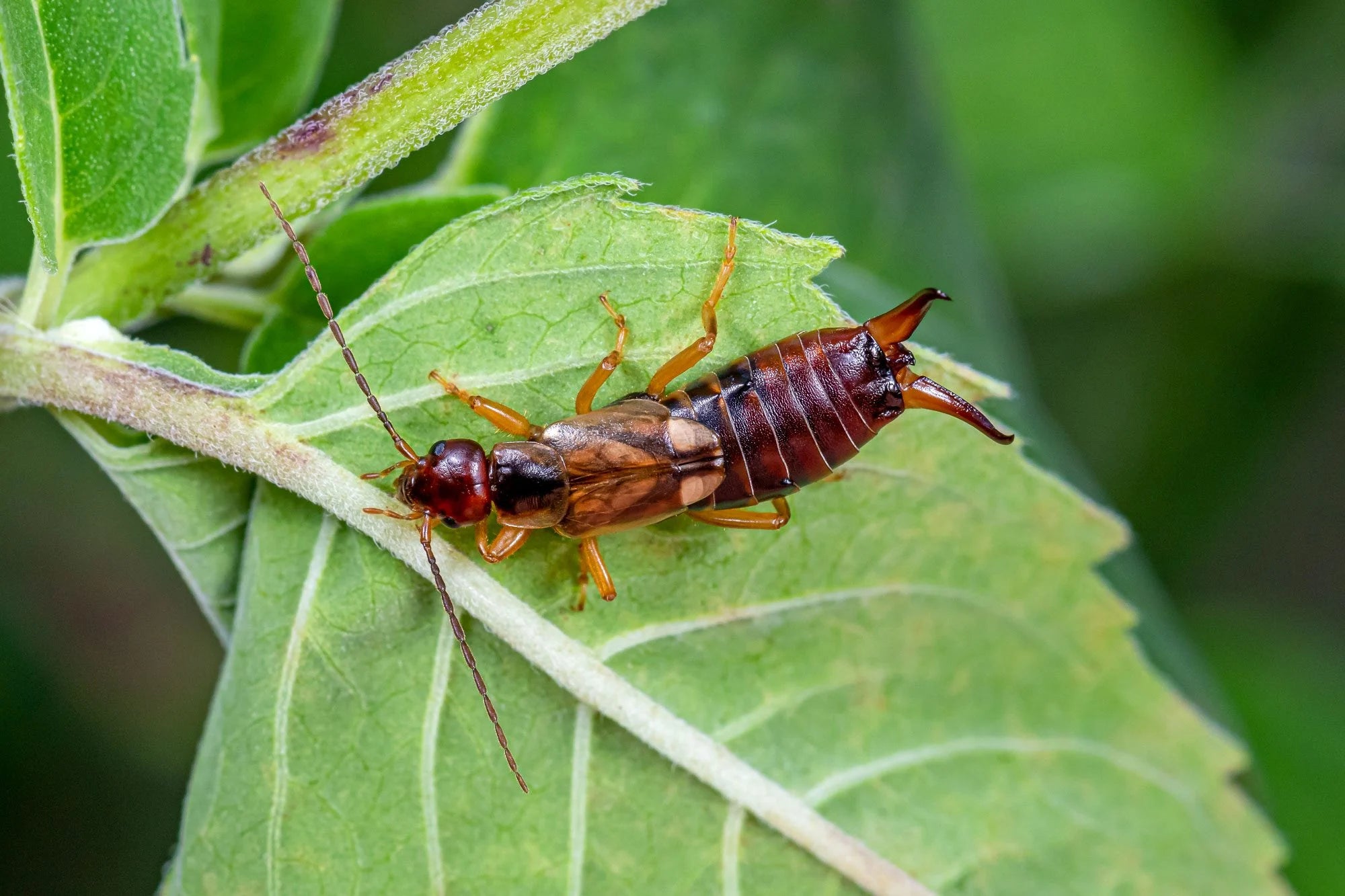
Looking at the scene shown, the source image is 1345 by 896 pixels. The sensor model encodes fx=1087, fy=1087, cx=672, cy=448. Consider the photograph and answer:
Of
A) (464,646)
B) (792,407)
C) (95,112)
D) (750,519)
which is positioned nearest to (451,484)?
(464,646)

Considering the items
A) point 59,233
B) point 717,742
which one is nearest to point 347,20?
point 59,233

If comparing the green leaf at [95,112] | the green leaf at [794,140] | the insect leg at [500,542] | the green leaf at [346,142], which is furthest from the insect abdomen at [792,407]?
the green leaf at [95,112]

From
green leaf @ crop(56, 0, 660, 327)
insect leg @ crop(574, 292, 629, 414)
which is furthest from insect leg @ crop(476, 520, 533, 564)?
green leaf @ crop(56, 0, 660, 327)

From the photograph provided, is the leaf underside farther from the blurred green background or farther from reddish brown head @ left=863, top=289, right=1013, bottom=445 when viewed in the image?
the blurred green background

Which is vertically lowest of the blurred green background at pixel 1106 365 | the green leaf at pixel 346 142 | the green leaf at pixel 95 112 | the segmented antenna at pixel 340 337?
the blurred green background at pixel 1106 365

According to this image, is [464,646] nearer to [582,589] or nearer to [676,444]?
[582,589]

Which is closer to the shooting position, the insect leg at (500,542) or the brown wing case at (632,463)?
the insect leg at (500,542)

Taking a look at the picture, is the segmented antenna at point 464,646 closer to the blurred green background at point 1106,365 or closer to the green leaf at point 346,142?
the green leaf at point 346,142
